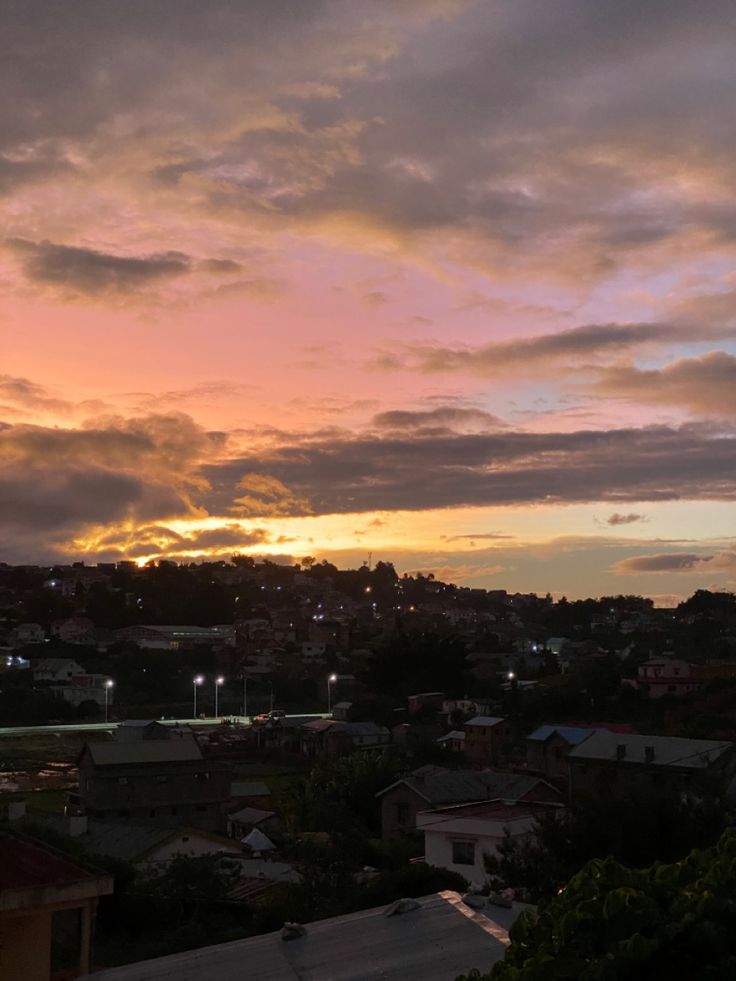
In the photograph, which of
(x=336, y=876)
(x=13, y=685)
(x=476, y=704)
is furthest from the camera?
(x=13, y=685)

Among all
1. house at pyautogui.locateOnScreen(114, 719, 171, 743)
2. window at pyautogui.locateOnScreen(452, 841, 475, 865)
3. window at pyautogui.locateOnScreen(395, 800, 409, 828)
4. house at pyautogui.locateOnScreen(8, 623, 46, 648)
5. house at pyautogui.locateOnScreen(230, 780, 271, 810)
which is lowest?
house at pyautogui.locateOnScreen(230, 780, 271, 810)

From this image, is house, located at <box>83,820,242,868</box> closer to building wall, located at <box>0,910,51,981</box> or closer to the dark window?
the dark window

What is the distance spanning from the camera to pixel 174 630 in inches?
5487

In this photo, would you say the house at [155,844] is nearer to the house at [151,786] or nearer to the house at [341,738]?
the house at [151,786]

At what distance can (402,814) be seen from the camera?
130 ft

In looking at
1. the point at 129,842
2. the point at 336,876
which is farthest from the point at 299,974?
the point at 129,842

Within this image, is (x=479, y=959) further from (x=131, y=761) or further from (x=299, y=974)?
(x=131, y=761)

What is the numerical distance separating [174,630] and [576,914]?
137716mm

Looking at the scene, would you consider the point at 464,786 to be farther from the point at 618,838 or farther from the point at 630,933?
the point at 630,933

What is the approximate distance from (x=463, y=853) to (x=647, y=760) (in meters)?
13.9

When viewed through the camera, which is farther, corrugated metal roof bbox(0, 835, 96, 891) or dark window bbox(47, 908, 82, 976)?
dark window bbox(47, 908, 82, 976)

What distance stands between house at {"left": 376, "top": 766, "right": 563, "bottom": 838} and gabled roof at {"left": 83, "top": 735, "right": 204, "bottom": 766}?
9580 mm

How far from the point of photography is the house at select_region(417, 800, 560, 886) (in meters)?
29.3

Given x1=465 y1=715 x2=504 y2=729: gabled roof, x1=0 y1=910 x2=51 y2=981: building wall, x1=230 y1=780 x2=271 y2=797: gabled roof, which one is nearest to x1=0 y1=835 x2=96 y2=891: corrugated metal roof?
x1=0 y1=910 x2=51 y2=981: building wall
